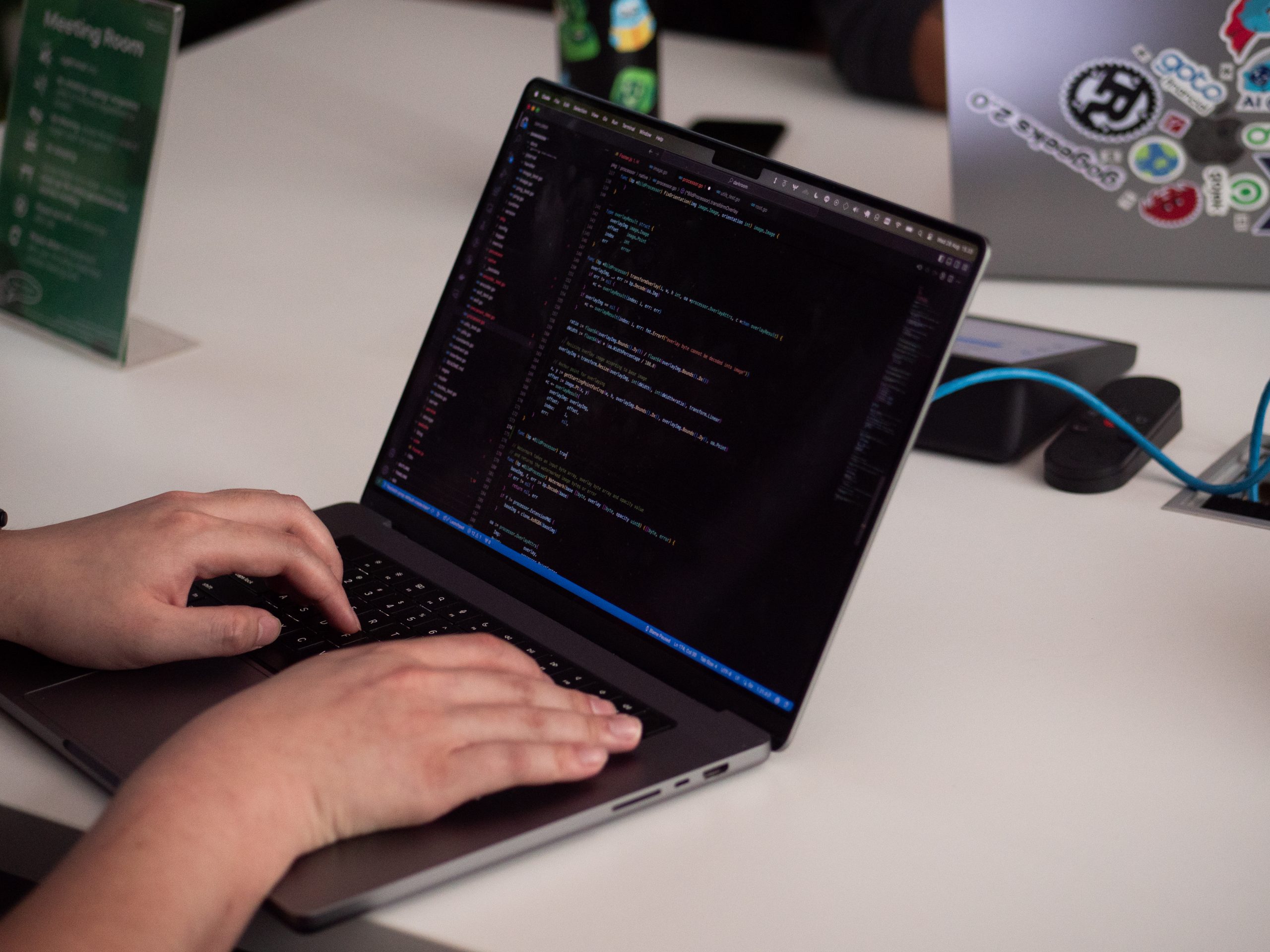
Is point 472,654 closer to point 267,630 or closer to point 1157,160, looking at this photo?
point 267,630

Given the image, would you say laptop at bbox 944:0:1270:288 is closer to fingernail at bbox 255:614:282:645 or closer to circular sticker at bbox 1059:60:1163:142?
circular sticker at bbox 1059:60:1163:142

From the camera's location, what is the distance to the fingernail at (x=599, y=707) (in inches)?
26.3

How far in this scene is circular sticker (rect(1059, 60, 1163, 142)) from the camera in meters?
1.16

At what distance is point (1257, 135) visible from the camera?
115 cm

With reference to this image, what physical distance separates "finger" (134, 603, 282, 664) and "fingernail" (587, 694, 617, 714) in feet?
0.64

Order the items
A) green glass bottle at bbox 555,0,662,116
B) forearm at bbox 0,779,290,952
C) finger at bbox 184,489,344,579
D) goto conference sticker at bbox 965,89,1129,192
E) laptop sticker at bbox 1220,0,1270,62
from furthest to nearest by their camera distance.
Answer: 1. green glass bottle at bbox 555,0,662,116
2. goto conference sticker at bbox 965,89,1129,192
3. laptop sticker at bbox 1220,0,1270,62
4. finger at bbox 184,489,344,579
5. forearm at bbox 0,779,290,952

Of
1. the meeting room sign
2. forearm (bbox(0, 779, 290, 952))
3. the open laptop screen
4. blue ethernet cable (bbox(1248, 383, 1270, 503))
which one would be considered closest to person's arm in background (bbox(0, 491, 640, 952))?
forearm (bbox(0, 779, 290, 952))

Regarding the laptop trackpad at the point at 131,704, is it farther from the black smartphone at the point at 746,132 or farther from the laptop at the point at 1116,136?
the black smartphone at the point at 746,132

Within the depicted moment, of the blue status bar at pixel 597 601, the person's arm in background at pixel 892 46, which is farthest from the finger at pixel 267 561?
the person's arm in background at pixel 892 46

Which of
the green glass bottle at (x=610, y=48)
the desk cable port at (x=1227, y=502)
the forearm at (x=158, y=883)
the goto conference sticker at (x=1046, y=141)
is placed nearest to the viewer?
the forearm at (x=158, y=883)

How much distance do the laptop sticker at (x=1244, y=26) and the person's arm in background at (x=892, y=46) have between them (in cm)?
52

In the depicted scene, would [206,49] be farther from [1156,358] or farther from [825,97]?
[1156,358]

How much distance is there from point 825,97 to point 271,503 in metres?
1.21

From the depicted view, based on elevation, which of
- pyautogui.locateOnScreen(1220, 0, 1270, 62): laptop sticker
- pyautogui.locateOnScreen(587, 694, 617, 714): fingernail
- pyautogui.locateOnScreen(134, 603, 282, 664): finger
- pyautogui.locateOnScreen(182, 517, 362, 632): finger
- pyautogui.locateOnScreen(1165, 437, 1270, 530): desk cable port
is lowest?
pyautogui.locateOnScreen(134, 603, 282, 664): finger
